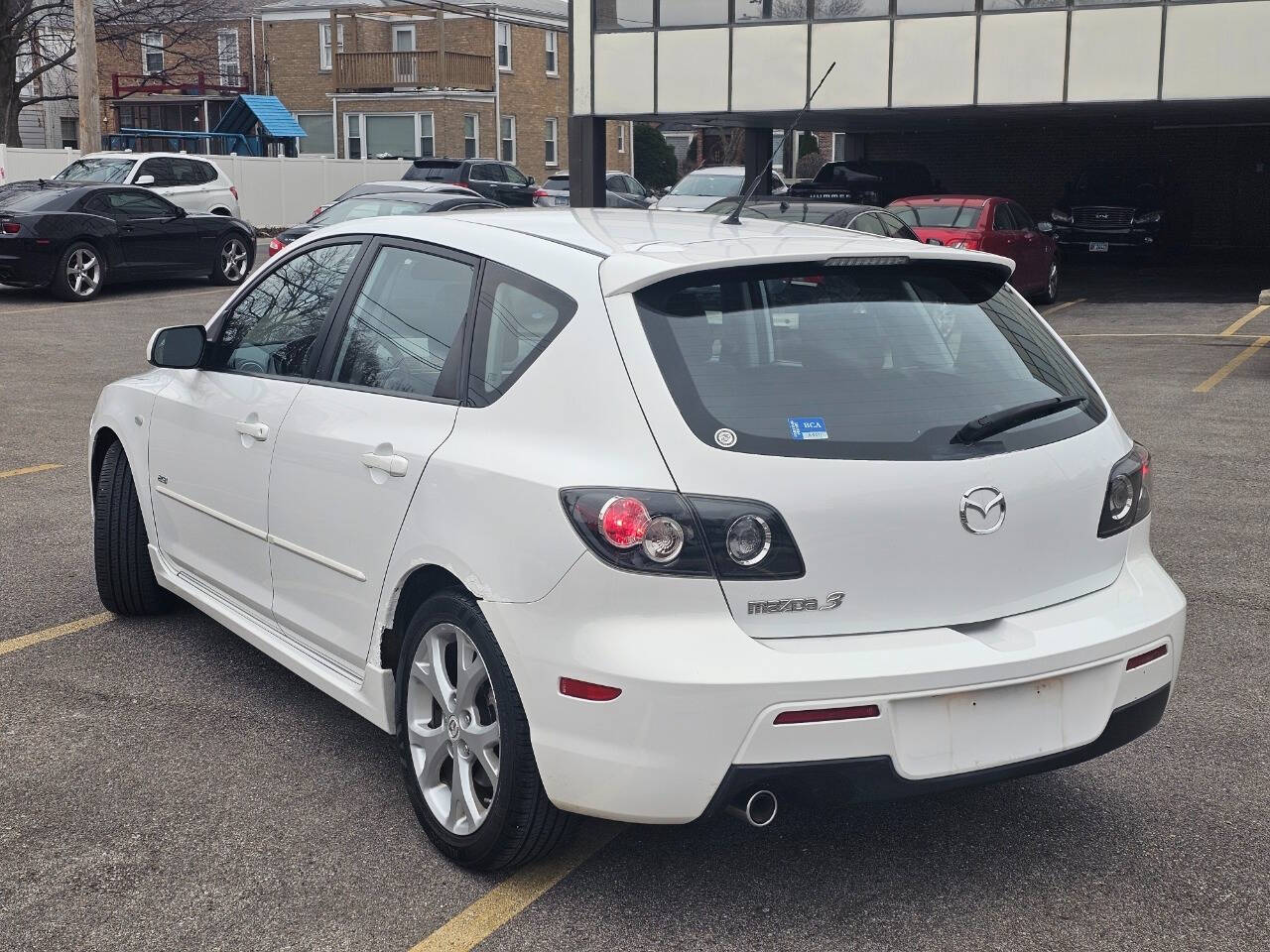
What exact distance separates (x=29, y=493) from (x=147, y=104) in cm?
5018

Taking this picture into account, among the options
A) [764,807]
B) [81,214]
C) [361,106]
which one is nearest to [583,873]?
[764,807]

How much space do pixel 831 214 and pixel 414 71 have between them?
3818cm

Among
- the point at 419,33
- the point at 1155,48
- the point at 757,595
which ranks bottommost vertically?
the point at 757,595

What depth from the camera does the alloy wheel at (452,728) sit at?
3.56m

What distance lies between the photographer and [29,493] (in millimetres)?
8039

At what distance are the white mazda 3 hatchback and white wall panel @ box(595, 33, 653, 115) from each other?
21.7 m

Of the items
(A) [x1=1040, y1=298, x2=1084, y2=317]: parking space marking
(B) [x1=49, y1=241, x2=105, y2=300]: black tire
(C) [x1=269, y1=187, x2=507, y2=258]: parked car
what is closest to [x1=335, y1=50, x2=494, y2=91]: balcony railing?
(B) [x1=49, y1=241, x2=105, y2=300]: black tire

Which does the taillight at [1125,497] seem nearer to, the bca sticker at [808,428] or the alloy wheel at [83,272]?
the bca sticker at [808,428]

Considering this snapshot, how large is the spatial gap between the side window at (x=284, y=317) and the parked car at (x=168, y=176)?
1788 centimetres

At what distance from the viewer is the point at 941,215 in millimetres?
18938

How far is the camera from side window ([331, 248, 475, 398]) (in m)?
3.91

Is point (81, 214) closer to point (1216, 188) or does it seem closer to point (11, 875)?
point (11, 875)

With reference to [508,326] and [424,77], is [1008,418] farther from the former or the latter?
[424,77]

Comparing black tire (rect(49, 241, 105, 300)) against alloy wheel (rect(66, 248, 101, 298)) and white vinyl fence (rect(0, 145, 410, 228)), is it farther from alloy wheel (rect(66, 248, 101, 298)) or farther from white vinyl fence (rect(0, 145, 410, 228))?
white vinyl fence (rect(0, 145, 410, 228))
